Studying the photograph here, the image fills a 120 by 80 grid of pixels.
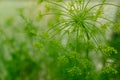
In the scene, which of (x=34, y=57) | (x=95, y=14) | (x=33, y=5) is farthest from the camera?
(x=33, y=5)

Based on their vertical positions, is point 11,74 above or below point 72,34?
below

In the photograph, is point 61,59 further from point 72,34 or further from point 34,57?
point 34,57

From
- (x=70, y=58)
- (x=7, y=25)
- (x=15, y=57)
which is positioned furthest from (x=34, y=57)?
(x=70, y=58)

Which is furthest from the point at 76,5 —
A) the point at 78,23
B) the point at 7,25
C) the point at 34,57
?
the point at 7,25

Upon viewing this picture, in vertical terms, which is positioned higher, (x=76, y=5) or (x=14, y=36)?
(x=76, y=5)

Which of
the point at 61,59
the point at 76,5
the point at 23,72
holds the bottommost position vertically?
the point at 23,72

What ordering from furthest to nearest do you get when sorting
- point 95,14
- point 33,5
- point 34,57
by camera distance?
point 33,5 < point 34,57 < point 95,14

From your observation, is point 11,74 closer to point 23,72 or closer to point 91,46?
point 23,72

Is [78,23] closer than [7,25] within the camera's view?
Yes

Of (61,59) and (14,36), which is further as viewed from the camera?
(14,36)
